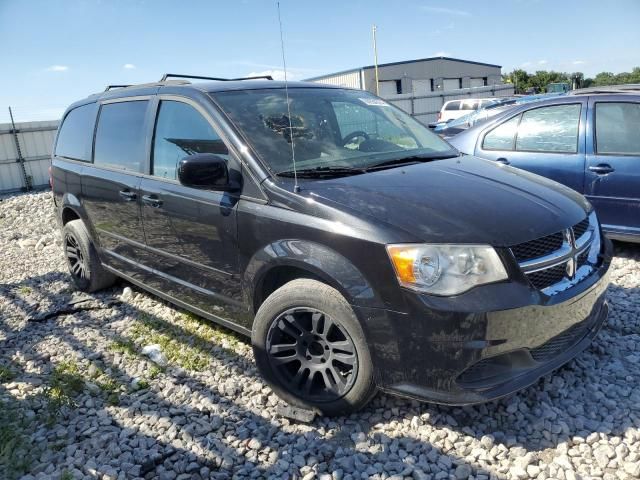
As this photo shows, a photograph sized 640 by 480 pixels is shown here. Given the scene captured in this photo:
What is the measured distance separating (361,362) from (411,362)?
273mm

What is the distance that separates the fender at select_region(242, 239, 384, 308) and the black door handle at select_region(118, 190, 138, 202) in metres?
1.38

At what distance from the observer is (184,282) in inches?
139

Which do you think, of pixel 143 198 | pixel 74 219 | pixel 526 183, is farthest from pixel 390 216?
pixel 74 219

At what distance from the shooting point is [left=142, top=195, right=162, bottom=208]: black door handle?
11.6ft

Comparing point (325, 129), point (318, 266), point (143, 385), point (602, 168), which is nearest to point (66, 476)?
point (143, 385)

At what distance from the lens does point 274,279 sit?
2.92 meters

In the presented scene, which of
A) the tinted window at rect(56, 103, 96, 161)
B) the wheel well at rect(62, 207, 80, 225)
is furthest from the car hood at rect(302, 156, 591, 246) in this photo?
the wheel well at rect(62, 207, 80, 225)

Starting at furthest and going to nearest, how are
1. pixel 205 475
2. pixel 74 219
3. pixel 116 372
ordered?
1. pixel 74 219
2. pixel 116 372
3. pixel 205 475

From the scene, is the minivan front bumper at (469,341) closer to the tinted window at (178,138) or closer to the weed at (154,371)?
the tinted window at (178,138)

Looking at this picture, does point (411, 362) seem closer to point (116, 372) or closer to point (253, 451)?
point (253, 451)

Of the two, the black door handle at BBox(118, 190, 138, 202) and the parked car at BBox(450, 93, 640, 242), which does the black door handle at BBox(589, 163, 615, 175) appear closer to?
the parked car at BBox(450, 93, 640, 242)

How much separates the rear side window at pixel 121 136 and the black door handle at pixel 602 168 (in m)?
4.02

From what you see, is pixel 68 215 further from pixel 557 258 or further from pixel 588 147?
pixel 588 147

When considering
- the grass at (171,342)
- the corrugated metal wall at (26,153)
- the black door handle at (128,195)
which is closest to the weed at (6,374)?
the grass at (171,342)
